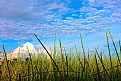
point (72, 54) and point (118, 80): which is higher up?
point (72, 54)

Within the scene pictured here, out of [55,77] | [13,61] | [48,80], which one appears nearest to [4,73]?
[48,80]

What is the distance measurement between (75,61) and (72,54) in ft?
1.64

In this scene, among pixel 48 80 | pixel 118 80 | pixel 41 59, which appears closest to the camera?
pixel 118 80

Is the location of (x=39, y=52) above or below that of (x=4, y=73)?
above

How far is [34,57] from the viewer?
416 cm

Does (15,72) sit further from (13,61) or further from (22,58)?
(13,61)

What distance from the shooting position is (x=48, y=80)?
3178 mm

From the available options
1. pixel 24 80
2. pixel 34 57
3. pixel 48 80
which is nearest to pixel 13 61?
pixel 34 57

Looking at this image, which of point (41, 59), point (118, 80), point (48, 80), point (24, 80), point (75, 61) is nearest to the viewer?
point (118, 80)

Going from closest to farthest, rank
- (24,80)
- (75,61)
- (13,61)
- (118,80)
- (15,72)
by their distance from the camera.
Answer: (118,80) → (24,80) → (15,72) → (75,61) → (13,61)

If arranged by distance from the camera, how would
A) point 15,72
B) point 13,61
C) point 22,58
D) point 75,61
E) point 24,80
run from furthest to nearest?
point 13,61
point 22,58
point 75,61
point 15,72
point 24,80

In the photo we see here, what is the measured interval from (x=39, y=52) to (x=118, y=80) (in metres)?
1.75

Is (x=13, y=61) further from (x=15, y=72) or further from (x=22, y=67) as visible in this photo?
(x=15, y=72)

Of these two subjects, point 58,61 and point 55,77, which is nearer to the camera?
point 55,77
